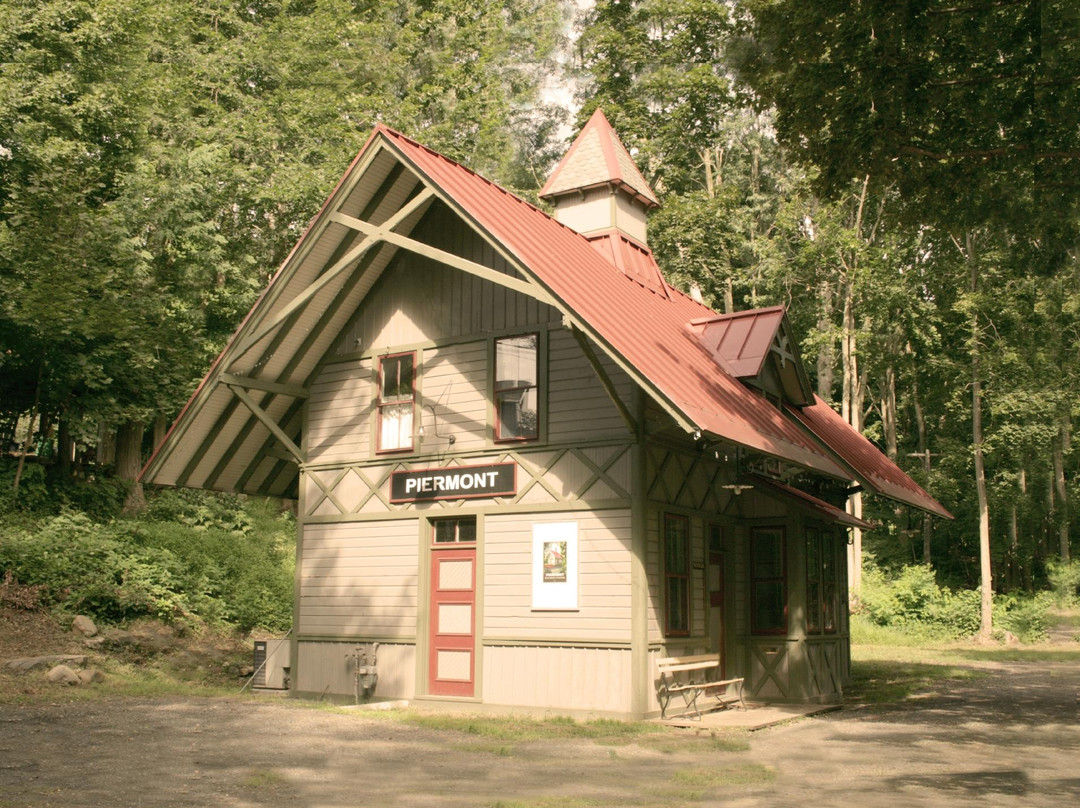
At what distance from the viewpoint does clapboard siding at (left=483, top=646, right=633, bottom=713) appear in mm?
14453

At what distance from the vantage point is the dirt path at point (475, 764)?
877 centimetres

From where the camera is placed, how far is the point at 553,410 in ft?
52.0

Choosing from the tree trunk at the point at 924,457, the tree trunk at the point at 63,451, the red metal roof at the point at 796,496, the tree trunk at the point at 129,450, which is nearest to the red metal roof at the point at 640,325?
the red metal roof at the point at 796,496

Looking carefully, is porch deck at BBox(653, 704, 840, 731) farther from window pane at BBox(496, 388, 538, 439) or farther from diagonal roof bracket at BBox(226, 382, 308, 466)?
diagonal roof bracket at BBox(226, 382, 308, 466)

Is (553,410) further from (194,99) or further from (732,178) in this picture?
(732,178)

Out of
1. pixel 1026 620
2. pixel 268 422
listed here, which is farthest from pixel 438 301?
pixel 1026 620

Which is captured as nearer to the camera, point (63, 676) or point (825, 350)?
point (63, 676)

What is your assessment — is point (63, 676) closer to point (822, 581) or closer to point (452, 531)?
point (452, 531)

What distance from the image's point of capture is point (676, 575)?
15.8 metres

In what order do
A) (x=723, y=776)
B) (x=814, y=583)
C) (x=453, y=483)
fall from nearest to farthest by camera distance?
(x=723, y=776)
(x=453, y=483)
(x=814, y=583)

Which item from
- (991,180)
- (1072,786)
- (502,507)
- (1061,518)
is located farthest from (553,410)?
(1061,518)

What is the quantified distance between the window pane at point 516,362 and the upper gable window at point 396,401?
1722mm

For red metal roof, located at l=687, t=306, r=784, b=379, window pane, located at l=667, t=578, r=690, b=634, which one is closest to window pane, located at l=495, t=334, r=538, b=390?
red metal roof, located at l=687, t=306, r=784, b=379

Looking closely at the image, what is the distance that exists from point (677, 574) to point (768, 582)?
2943mm
